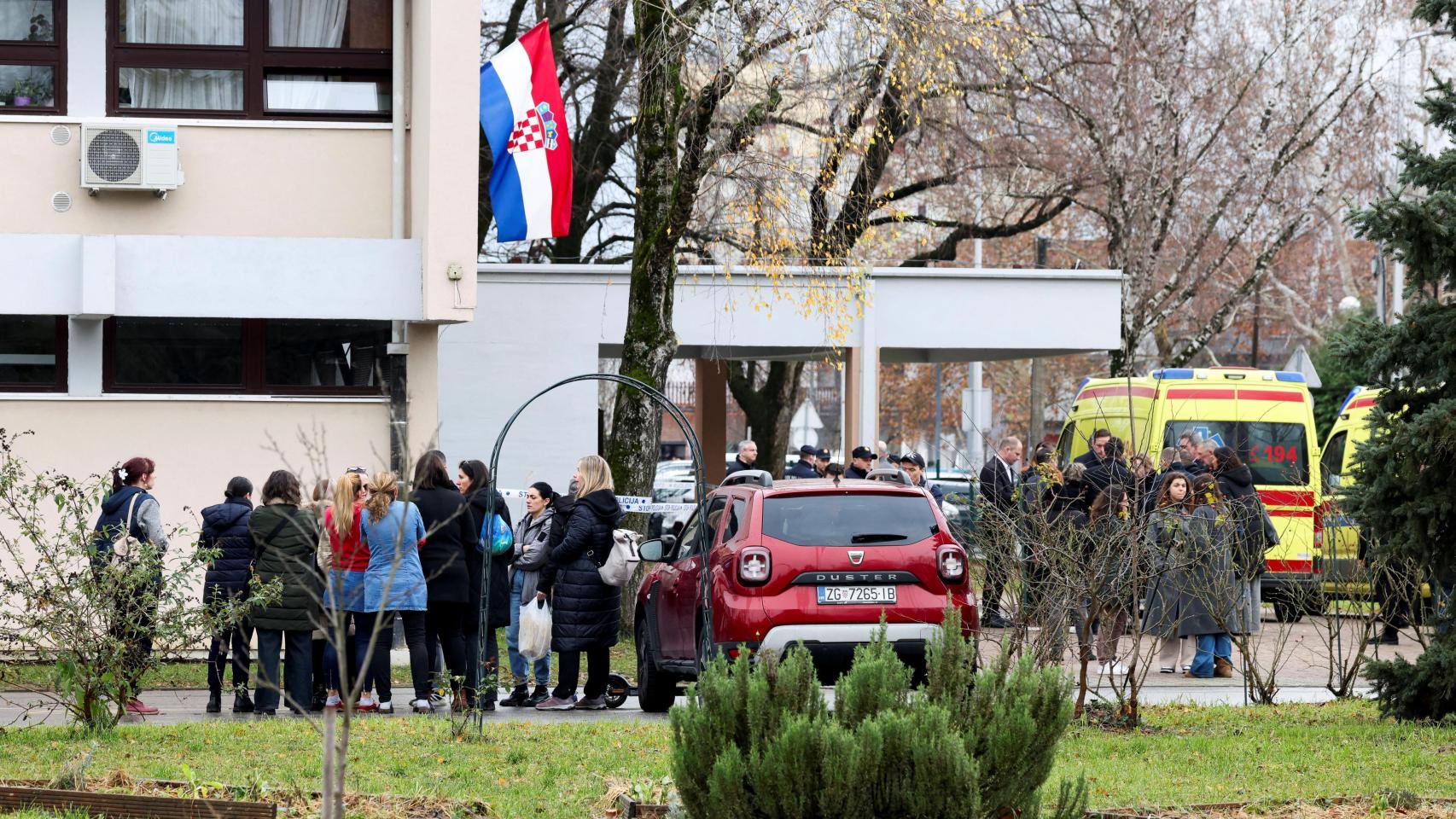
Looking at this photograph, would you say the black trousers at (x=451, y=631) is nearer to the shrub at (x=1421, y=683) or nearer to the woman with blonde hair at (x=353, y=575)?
the woman with blonde hair at (x=353, y=575)

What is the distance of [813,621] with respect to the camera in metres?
11.1

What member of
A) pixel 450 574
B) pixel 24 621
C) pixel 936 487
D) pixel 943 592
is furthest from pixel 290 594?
pixel 936 487

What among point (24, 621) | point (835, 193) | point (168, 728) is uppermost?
point (835, 193)

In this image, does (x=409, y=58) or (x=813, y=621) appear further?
(x=409, y=58)

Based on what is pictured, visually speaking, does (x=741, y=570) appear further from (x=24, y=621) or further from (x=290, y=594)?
(x=24, y=621)

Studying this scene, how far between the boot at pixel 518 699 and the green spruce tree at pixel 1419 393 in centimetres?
596

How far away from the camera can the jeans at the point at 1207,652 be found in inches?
571

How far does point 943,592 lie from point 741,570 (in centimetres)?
139

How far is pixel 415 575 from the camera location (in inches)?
451

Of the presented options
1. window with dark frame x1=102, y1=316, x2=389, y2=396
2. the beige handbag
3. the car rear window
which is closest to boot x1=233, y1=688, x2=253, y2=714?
the beige handbag

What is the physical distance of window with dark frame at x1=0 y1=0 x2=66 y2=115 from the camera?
15.4 metres

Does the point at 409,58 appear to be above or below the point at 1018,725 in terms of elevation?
above

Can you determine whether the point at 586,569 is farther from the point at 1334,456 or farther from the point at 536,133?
the point at 1334,456

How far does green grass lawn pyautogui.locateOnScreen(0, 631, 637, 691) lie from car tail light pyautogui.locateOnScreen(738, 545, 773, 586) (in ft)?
5.92
